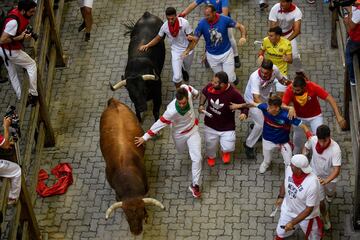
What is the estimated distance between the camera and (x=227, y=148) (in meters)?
14.1

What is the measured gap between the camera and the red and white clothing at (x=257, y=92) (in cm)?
1358

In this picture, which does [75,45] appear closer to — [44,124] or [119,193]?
[44,124]

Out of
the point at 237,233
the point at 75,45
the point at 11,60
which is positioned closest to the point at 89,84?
the point at 75,45

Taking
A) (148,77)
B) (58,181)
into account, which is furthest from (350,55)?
(58,181)

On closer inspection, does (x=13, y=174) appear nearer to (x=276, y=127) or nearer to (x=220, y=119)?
(x=220, y=119)

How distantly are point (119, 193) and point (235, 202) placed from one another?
2080mm

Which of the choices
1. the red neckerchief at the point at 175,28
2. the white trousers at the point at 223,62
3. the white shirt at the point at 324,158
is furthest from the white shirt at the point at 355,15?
the red neckerchief at the point at 175,28

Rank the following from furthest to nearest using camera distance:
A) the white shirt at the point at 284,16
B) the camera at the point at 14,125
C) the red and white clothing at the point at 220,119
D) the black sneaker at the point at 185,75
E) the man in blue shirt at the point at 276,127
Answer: the black sneaker at the point at 185,75, the white shirt at the point at 284,16, the red and white clothing at the point at 220,119, the man in blue shirt at the point at 276,127, the camera at the point at 14,125

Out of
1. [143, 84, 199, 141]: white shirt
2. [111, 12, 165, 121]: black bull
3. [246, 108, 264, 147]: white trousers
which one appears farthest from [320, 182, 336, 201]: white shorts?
[111, 12, 165, 121]: black bull

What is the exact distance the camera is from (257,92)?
44.5 ft

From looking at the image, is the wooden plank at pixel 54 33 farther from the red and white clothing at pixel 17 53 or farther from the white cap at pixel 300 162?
the white cap at pixel 300 162

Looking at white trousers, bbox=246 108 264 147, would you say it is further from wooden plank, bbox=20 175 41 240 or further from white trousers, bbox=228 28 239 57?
wooden plank, bbox=20 175 41 240

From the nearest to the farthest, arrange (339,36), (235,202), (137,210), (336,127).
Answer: (137,210) → (235,202) → (336,127) → (339,36)

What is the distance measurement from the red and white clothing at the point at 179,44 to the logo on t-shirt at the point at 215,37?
479 millimetres
